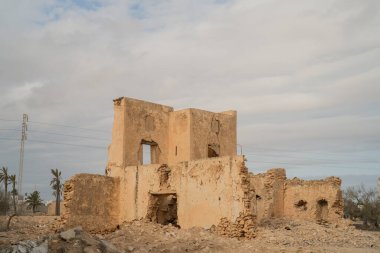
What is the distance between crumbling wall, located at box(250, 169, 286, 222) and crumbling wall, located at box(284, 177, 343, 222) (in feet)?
1.50

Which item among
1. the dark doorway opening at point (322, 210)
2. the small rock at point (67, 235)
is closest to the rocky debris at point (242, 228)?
the small rock at point (67, 235)

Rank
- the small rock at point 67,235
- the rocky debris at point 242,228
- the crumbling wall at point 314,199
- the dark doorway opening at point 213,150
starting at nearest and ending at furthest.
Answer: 1. the small rock at point 67,235
2. the rocky debris at point 242,228
3. the crumbling wall at point 314,199
4. the dark doorway opening at point 213,150

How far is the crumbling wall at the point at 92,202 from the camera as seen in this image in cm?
1925

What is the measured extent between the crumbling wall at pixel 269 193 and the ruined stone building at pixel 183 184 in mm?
53

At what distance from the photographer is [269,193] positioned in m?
25.3

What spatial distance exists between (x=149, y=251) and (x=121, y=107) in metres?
9.33

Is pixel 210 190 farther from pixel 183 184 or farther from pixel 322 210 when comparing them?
pixel 322 210

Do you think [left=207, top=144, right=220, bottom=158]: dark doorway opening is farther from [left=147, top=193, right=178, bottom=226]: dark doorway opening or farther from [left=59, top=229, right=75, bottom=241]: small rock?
[left=59, top=229, right=75, bottom=241]: small rock

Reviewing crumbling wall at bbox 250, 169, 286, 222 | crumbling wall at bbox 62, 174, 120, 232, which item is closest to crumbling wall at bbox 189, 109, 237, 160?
crumbling wall at bbox 250, 169, 286, 222

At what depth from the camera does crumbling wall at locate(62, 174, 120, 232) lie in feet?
63.2

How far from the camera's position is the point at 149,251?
597 inches

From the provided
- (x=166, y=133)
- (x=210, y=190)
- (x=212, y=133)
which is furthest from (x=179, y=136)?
(x=210, y=190)

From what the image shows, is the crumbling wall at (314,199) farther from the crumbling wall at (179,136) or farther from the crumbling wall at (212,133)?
the crumbling wall at (179,136)

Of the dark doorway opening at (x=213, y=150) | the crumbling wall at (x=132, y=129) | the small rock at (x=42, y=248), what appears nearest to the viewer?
the small rock at (x=42, y=248)
